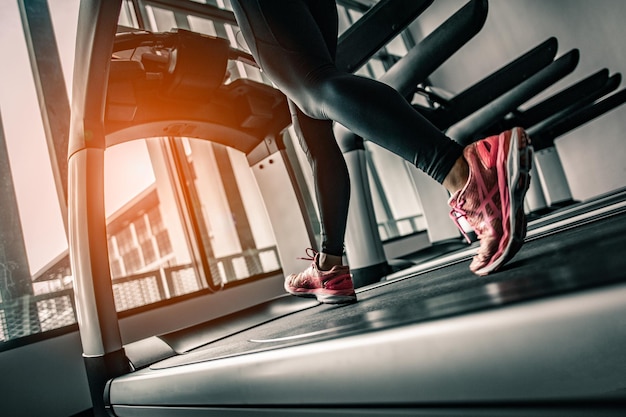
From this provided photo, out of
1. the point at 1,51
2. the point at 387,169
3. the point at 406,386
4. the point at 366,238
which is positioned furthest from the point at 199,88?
the point at 387,169

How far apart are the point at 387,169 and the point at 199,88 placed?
3.56m

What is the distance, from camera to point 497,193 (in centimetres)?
69

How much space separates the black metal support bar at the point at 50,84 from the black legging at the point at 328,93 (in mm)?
1473

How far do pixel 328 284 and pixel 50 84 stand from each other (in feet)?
5.93

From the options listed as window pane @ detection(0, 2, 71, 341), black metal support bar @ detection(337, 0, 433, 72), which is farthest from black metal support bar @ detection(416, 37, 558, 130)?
window pane @ detection(0, 2, 71, 341)

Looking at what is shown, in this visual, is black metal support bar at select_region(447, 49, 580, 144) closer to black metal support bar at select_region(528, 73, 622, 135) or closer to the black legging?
black metal support bar at select_region(528, 73, 622, 135)

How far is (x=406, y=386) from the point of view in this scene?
0.47 meters

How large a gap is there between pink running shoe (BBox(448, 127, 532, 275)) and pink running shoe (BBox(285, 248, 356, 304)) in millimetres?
473

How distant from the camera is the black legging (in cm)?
73

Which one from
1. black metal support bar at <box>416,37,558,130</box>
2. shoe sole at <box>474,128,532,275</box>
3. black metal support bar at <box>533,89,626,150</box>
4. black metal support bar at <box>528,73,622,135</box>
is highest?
black metal support bar at <box>416,37,558,130</box>

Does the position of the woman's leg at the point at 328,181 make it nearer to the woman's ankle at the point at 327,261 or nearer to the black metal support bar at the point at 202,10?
the woman's ankle at the point at 327,261

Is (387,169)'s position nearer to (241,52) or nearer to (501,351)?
(241,52)

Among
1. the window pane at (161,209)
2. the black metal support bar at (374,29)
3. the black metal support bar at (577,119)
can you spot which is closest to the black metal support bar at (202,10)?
the window pane at (161,209)

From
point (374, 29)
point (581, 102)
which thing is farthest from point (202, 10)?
point (581, 102)
